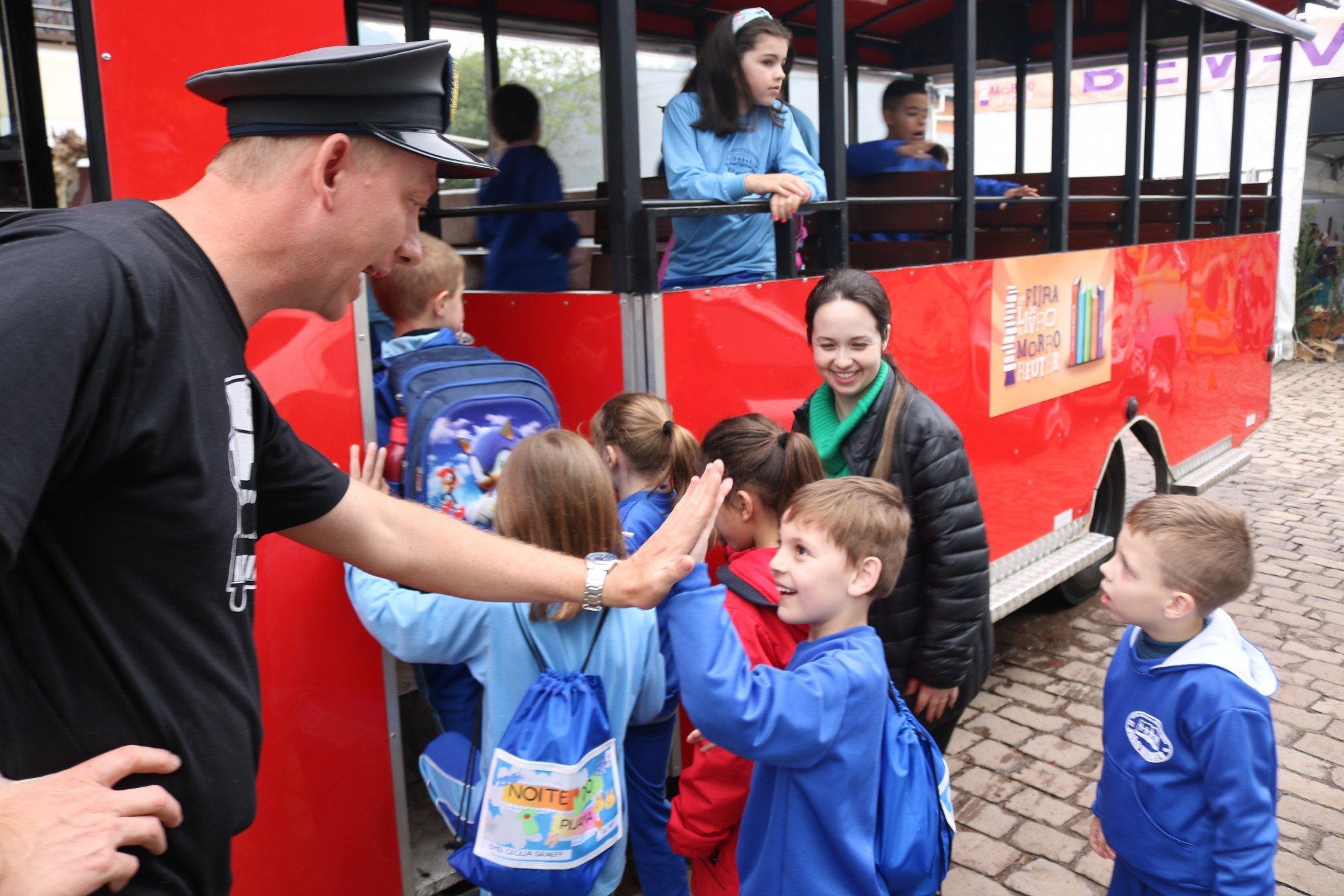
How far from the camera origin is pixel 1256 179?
44.7ft

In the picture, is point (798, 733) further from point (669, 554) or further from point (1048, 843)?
point (1048, 843)

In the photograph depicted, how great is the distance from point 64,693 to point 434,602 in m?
1.06

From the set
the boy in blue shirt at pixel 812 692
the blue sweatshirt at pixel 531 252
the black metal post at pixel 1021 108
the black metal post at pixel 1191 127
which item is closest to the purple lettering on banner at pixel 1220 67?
the black metal post at pixel 1021 108

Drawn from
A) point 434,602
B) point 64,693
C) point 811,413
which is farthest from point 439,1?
point 64,693

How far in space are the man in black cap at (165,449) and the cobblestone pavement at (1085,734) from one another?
252 cm

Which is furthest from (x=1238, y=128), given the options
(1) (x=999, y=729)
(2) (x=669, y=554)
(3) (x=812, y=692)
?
(2) (x=669, y=554)

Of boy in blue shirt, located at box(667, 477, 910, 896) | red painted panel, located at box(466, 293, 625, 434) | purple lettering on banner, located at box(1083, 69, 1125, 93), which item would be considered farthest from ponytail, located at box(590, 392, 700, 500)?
purple lettering on banner, located at box(1083, 69, 1125, 93)

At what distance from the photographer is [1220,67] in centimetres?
1293

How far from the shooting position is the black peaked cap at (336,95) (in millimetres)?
Answer: 1289

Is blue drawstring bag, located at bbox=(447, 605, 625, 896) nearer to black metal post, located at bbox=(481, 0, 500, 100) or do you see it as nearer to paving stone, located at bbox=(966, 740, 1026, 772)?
paving stone, located at bbox=(966, 740, 1026, 772)

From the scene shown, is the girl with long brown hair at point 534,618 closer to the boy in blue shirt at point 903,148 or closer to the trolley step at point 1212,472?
the boy in blue shirt at point 903,148

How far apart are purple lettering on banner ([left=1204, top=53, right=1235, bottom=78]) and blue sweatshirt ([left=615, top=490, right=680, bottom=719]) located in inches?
502

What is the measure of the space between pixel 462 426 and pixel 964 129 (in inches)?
92.6

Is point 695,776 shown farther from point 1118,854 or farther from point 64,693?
point 64,693
